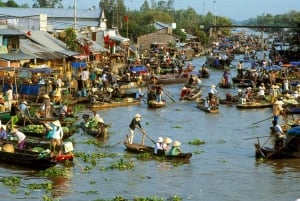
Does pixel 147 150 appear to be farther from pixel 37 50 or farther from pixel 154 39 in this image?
pixel 154 39

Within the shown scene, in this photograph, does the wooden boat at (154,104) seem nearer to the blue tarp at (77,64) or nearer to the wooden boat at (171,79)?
the blue tarp at (77,64)

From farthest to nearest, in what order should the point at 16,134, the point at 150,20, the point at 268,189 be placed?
the point at 150,20, the point at 16,134, the point at 268,189

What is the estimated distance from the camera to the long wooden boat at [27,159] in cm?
1923

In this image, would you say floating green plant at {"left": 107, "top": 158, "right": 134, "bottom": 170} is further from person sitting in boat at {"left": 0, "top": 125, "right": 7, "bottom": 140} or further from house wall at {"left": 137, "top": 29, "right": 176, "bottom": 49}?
house wall at {"left": 137, "top": 29, "right": 176, "bottom": 49}

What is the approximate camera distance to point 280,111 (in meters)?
29.5

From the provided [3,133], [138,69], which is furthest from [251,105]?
[3,133]

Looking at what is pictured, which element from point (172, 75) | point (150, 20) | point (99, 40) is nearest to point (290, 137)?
point (172, 75)

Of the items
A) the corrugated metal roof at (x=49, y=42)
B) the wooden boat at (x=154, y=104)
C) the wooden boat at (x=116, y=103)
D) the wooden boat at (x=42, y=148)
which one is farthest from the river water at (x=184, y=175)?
the corrugated metal roof at (x=49, y=42)

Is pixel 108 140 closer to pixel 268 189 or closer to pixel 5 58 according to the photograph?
pixel 268 189

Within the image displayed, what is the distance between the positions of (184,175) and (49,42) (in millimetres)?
27192

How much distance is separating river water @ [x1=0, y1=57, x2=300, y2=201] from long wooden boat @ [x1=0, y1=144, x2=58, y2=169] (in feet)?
0.75

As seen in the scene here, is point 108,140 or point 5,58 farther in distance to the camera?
point 5,58

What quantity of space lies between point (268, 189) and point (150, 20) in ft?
254

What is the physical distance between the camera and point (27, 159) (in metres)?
19.6
